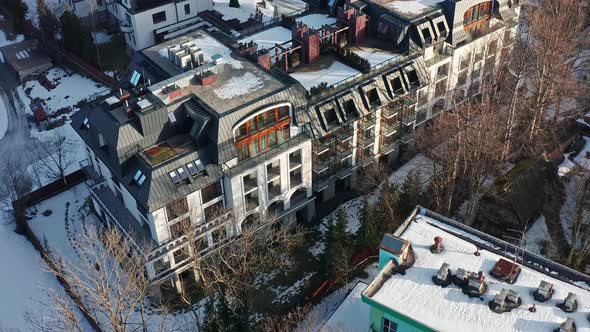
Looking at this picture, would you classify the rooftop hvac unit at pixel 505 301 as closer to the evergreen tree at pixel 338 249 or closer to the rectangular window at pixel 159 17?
the evergreen tree at pixel 338 249

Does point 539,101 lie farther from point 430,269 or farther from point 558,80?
point 430,269

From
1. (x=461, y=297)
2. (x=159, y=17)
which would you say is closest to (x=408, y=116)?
(x=461, y=297)

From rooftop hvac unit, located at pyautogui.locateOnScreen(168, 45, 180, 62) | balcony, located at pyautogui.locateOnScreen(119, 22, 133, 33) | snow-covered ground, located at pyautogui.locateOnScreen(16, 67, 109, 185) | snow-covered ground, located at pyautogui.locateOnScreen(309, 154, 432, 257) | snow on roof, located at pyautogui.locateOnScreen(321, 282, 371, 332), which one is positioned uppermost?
rooftop hvac unit, located at pyautogui.locateOnScreen(168, 45, 180, 62)

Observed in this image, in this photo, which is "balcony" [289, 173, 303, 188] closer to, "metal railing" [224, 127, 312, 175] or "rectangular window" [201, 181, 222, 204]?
"metal railing" [224, 127, 312, 175]

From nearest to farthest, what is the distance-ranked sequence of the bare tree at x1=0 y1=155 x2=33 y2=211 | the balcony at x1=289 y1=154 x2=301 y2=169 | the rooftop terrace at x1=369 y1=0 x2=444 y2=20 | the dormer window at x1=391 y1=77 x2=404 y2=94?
1. the balcony at x1=289 y1=154 x2=301 y2=169
2. the dormer window at x1=391 y1=77 x2=404 y2=94
3. the bare tree at x1=0 y1=155 x2=33 y2=211
4. the rooftop terrace at x1=369 y1=0 x2=444 y2=20

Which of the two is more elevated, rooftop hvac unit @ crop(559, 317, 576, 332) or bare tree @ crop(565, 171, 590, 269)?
rooftop hvac unit @ crop(559, 317, 576, 332)

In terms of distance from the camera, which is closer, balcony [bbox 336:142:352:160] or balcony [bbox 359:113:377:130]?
balcony [bbox 336:142:352:160]

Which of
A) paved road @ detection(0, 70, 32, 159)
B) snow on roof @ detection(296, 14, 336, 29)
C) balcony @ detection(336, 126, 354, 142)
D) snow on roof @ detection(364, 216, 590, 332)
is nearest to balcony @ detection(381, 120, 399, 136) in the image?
balcony @ detection(336, 126, 354, 142)

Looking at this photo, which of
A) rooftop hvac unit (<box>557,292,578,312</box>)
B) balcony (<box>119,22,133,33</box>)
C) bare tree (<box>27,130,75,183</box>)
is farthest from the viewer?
balcony (<box>119,22,133,33</box>)
